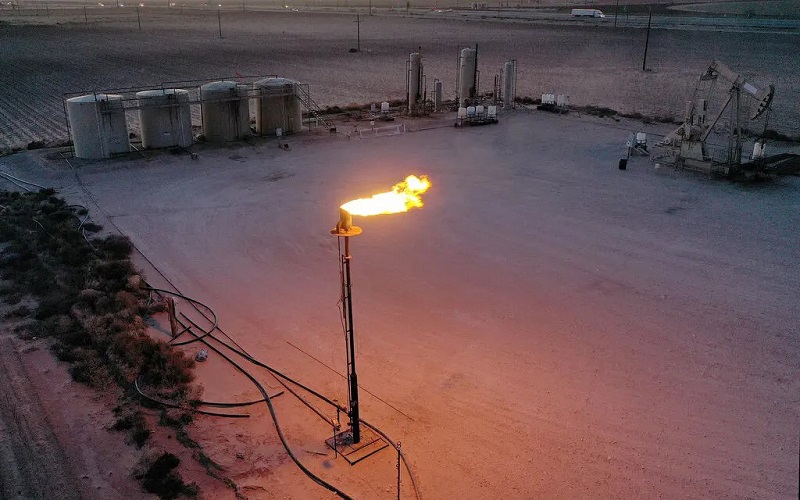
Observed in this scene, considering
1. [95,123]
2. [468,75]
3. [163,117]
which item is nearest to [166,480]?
[95,123]

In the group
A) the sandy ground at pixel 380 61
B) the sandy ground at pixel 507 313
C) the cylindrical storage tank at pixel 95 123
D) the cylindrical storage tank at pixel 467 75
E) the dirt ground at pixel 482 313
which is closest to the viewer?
the dirt ground at pixel 482 313

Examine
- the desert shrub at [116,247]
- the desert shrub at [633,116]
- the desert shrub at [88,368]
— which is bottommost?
the desert shrub at [88,368]

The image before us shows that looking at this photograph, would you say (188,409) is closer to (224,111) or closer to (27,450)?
(27,450)

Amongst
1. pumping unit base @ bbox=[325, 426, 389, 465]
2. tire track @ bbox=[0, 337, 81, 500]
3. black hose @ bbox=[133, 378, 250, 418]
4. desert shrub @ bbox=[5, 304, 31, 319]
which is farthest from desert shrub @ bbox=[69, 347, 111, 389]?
pumping unit base @ bbox=[325, 426, 389, 465]

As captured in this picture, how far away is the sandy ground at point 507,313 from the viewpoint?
25.7ft

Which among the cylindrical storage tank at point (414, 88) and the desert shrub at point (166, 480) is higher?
the cylindrical storage tank at point (414, 88)

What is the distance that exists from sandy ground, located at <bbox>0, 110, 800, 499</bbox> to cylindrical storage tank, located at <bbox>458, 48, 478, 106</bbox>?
1053 cm

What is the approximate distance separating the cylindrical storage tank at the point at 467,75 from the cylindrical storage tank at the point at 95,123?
601 inches

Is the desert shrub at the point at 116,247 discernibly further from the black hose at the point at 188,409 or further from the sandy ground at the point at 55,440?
the black hose at the point at 188,409

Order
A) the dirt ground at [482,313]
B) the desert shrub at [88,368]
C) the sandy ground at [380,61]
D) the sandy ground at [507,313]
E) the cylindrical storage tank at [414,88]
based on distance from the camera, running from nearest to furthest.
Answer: the dirt ground at [482,313] < the sandy ground at [507,313] < the desert shrub at [88,368] < the cylindrical storage tank at [414,88] < the sandy ground at [380,61]

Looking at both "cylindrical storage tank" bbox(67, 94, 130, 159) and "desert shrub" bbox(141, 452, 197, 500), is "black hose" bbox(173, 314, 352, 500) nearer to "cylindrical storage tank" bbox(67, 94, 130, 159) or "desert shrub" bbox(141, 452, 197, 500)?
"desert shrub" bbox(141, 452, 197, 500)

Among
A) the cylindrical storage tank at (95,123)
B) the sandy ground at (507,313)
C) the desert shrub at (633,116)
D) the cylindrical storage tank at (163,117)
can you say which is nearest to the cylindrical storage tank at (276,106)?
the cylindrical storage tank at (163,117)

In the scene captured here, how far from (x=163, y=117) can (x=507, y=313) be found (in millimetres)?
15662

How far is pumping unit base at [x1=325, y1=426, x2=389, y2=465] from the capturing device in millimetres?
7785
